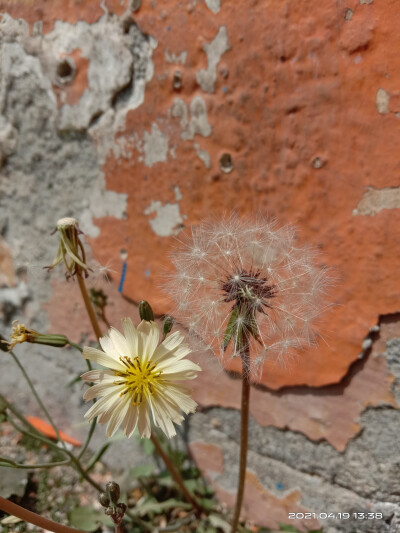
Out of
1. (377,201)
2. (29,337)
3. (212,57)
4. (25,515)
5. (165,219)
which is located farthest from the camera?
(165,219)

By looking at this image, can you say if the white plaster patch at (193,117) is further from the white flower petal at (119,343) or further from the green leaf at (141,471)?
the green leaf at (141,471)

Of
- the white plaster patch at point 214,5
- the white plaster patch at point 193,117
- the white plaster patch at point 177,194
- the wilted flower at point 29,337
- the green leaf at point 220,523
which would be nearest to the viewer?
the wilted flower at point 29,337

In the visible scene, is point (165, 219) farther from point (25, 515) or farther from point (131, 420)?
point (25, 515)

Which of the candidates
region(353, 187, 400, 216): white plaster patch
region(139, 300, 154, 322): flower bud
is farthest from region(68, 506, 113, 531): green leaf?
region(353, 187, 400, 216): white plaster patch

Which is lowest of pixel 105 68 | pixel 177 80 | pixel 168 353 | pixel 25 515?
pixel 25 515

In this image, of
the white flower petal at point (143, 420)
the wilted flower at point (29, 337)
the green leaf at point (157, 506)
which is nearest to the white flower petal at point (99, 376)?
the white flower petal at point (143, 420)

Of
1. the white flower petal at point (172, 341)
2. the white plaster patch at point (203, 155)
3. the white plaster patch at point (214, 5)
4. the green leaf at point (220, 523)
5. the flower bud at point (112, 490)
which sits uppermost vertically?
the white plaster patch at point (214, 5)

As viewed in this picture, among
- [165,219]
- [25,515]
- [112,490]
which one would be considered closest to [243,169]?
[165,219]
